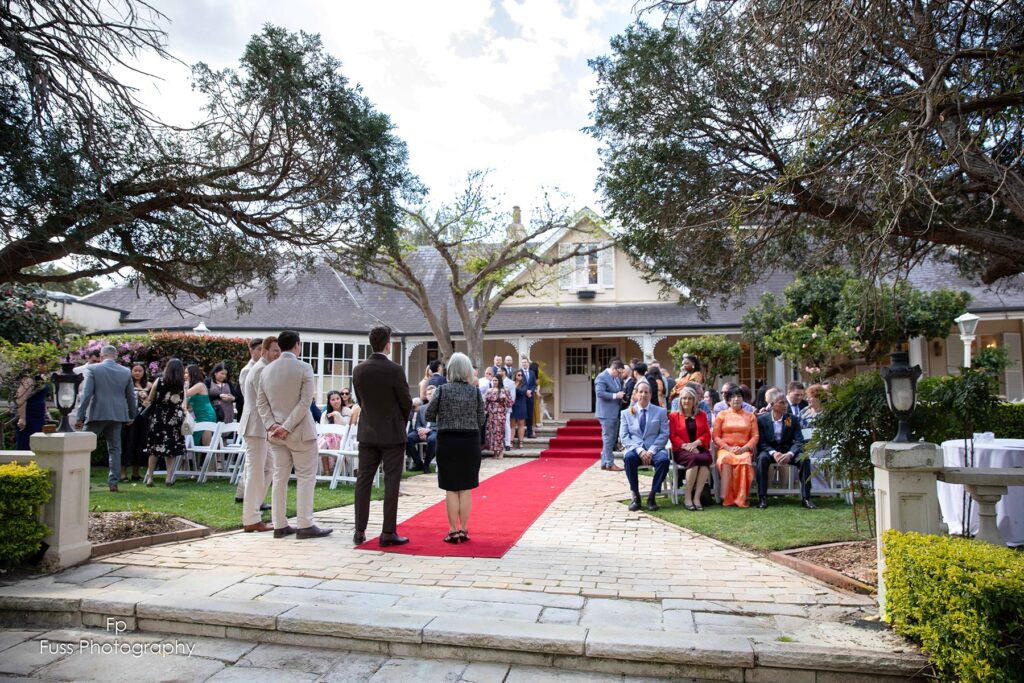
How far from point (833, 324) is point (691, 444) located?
1020cm

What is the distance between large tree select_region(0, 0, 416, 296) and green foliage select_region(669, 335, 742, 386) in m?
10.8

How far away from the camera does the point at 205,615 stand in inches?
159

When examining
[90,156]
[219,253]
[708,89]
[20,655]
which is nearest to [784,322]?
[708,89]

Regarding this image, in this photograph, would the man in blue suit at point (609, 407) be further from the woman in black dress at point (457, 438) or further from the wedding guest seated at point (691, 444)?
the woman in black dress at point (457, 438)

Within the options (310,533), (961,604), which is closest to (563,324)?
(310,533)

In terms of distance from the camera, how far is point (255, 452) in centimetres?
668

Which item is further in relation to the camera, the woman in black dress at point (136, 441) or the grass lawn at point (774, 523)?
the woman in black dress at point (136, 441)

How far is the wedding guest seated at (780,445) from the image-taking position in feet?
27.1

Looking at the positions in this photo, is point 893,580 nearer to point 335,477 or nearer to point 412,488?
point 412,488

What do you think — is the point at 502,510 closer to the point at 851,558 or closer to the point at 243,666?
the point at 851,558

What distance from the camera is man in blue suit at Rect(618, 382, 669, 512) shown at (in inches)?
321

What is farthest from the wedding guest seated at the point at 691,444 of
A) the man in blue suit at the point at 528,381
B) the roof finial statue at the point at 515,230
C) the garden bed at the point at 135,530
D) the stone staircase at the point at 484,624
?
the roof finial statue at the point at 515,230

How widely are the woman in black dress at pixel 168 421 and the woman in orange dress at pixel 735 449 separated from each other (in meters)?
7.26

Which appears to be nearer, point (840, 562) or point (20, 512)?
point (20, 512)
